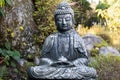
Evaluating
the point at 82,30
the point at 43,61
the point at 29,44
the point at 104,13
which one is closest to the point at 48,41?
the point at 43,61

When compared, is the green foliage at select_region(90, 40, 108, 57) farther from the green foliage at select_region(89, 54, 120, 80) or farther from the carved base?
the carved base

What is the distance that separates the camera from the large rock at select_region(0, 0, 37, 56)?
9.51 m

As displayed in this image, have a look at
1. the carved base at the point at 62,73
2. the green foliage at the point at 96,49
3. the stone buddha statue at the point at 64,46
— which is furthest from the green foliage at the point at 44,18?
the carved base at the point at 62,73

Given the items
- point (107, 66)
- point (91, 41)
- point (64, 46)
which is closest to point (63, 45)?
point (64, 46)

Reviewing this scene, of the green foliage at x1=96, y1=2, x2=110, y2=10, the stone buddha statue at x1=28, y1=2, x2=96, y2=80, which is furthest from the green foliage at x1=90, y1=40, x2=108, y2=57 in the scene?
the green foliage at x1=96, y1=2, x2=110, y2=10

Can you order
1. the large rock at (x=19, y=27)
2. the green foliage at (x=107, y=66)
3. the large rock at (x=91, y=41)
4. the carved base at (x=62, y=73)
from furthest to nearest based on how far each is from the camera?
the large rock at (x=91, y=41) < the large rock at (x=19, y=27) < the green foliage at (x=107, y=66) < the carved base at (x=62, y=73)

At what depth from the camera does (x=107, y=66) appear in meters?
9.21

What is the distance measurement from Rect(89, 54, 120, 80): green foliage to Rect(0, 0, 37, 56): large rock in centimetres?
154

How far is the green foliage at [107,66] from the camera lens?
9.05m

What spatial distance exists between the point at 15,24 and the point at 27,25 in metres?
0.36

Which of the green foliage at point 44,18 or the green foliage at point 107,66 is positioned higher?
the green foliage at point 44,18

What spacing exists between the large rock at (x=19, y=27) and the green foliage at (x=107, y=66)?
5.05 ft

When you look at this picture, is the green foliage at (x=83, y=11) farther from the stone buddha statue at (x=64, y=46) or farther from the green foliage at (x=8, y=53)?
the stone buddha statue at (x=64, y=46)

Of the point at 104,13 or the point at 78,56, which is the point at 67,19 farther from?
the point at 104,13
